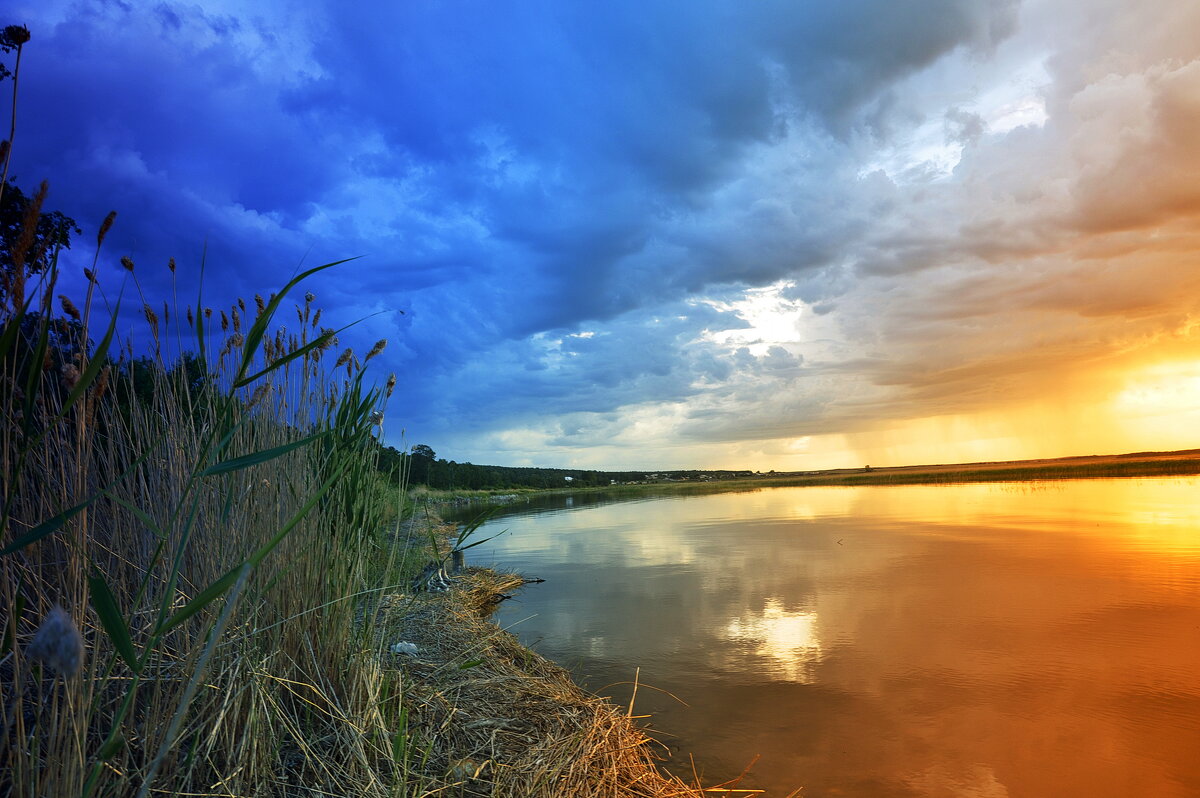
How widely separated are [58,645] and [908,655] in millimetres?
5345

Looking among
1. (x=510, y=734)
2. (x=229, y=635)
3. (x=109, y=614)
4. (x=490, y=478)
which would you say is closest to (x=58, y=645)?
(x=109, y=614)

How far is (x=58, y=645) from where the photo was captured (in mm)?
851

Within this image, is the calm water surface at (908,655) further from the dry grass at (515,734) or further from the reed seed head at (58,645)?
the reed seed head at (58,645)

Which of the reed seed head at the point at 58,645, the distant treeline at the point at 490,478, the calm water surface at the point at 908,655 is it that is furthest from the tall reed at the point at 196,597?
the distant treeline at the point at 490,478

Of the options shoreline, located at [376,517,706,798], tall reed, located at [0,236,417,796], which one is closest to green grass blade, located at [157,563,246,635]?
tall reed, located at [0,236,417,796]

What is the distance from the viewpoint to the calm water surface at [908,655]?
3244mm

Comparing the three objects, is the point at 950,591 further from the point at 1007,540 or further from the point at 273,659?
the point at 273,659

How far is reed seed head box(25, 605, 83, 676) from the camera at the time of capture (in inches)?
32.9

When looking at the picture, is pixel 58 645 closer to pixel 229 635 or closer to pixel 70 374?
pixel 70 374

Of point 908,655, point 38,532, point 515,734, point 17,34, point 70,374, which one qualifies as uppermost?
point 17,34

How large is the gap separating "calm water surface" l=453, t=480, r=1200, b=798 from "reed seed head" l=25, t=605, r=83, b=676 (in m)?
3.07

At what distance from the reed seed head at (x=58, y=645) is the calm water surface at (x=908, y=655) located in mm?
3065

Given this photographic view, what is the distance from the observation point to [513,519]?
65.1 feet

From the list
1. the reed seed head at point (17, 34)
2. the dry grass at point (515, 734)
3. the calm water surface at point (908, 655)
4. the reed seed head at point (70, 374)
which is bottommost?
the calm water surface at point (908, 655)
